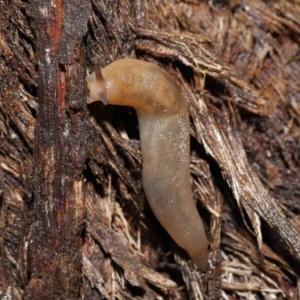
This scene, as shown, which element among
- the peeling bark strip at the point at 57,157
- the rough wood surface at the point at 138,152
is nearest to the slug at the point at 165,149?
the rough wood surface at the point at 138,152

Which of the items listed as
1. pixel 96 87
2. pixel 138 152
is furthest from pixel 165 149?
Answer: pixel 96 87

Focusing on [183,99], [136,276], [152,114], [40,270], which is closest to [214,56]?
[183,99]

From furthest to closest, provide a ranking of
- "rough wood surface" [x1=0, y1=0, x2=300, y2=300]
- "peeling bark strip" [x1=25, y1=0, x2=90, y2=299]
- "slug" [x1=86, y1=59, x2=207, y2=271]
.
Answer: "slug" [x1=86, y1=59, x2=207, y2=271]
"rough wood surface" [x1=0, y1=0, x2=300, y2=300]
"peeling bark strip" [x1=25, y1=0, x2=90, y2=299]

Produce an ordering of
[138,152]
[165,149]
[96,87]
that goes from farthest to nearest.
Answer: [165,149] < [138,152] < [96,87]

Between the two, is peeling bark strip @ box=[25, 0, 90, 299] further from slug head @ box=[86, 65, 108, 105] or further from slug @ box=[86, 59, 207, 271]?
slug @ box=[86, 59, 207, 271]

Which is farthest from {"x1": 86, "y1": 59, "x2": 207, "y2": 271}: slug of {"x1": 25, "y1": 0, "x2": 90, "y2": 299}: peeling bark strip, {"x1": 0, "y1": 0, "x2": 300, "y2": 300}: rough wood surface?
{"x1": 25, "y1": 0, "x2": 90, "y2": 299}: peeling bark strip

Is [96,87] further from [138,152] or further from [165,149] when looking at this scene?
[165,149]
